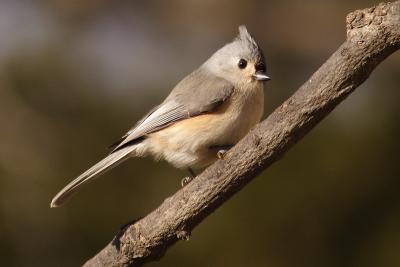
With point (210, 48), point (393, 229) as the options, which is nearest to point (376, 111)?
point (393, 229)

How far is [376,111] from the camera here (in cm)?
491

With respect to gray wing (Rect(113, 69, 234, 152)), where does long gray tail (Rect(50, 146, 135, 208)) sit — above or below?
below

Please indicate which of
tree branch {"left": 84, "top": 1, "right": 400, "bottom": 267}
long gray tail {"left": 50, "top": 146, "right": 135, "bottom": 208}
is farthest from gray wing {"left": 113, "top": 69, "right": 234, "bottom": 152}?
tree branch {"left": 84, "top": 1, "right": 400, "bottom": 267}

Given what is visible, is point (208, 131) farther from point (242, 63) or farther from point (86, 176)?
point (86, 176)

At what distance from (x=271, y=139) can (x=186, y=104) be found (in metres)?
1.18

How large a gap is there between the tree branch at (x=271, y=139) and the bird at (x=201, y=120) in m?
0.59

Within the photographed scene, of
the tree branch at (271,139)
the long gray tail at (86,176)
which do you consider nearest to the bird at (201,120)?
the long gray tail at (86,176)

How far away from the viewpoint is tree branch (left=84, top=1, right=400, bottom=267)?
2623 mm

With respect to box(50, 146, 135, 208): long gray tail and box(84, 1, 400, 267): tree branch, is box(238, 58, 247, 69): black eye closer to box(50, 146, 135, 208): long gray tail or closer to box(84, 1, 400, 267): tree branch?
box(50, 146, 135, 208): long gray tail

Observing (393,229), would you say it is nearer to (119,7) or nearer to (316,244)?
(316,244)

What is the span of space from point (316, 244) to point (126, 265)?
1.47 meters

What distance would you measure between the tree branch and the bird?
0.59 m

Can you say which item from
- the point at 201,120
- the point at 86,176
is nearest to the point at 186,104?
the point at 201,120

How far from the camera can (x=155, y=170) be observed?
4.99m
